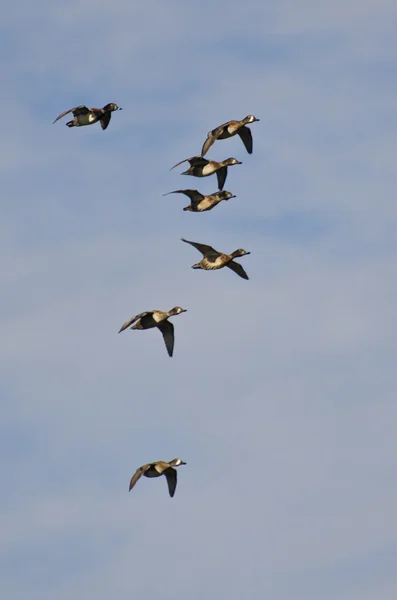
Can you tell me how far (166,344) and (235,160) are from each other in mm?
9142

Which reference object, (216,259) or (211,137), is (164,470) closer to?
(216,259)

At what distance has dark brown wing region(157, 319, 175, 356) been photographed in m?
61.7

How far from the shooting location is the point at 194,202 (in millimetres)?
63625

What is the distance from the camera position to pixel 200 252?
62000 millimetres

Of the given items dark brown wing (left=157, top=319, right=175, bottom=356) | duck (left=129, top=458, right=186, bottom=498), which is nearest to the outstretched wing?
dark brown wing (left=157, top=319, right=175, bottom=356)

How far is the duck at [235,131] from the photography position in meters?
63.1

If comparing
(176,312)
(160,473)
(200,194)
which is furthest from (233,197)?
(160,473)

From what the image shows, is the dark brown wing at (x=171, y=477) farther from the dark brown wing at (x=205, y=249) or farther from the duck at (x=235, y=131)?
the duck at (x=235, y=131)

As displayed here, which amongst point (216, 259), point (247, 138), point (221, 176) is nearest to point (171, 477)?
point (216, 259)

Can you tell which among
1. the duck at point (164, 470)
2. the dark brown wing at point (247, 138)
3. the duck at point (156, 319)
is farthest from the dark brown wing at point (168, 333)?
the dark brown wing at point (247, 138)

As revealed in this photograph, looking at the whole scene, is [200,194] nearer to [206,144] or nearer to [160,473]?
[206,144]

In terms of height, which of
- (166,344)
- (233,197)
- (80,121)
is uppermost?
(80,121)

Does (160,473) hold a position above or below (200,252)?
below

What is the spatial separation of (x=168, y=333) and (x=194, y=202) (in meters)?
5.91
